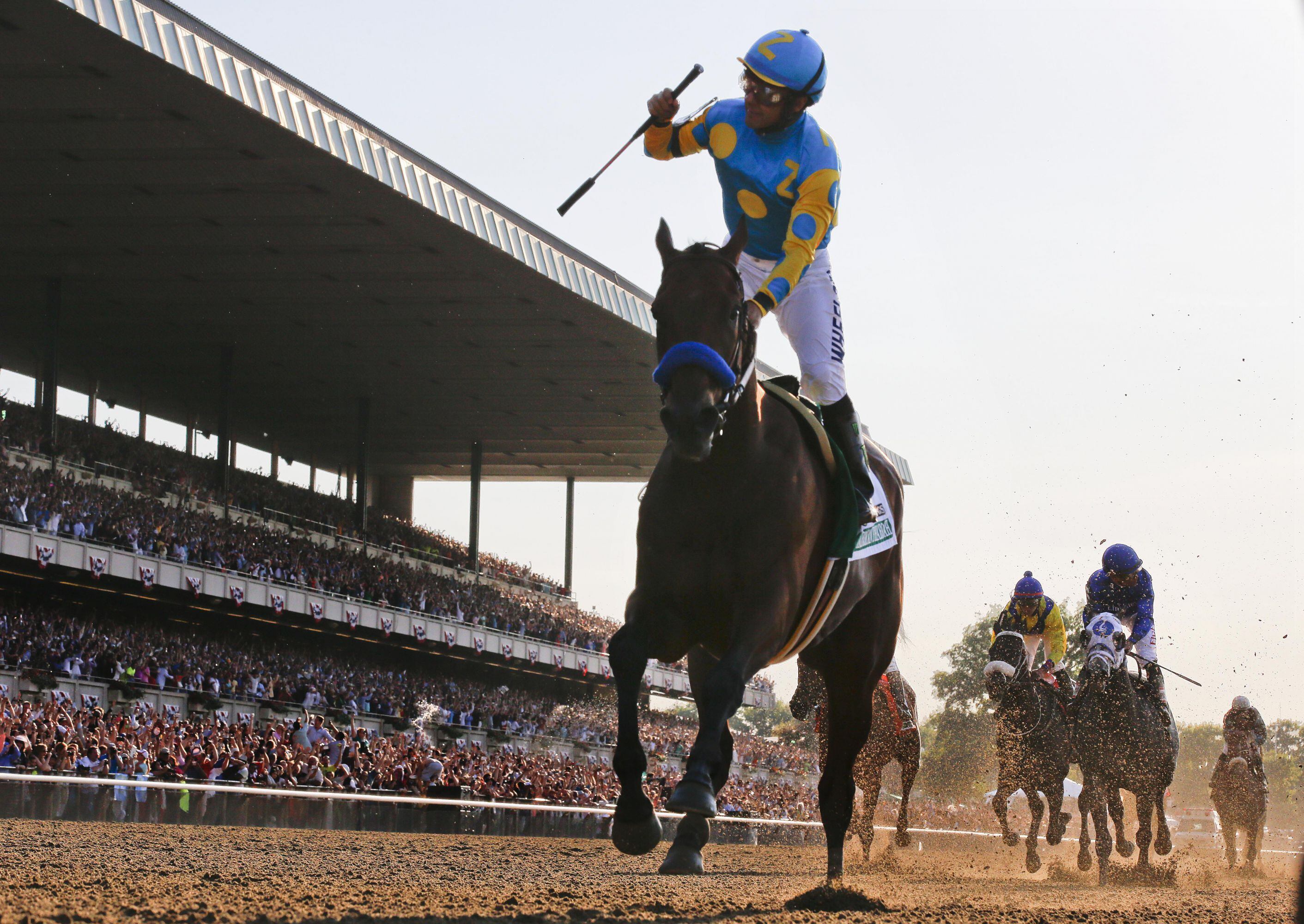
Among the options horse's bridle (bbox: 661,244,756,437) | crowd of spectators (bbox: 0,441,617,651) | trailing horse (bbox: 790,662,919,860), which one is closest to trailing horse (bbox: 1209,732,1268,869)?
trailing horse (bbox: 790,662,919,860)

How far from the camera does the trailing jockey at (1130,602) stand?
1238 centimetres

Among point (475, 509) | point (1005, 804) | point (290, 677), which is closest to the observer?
point (1005, 804)

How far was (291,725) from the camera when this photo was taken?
23781 mm

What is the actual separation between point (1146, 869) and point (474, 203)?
20.4 m

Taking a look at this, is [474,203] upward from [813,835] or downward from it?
upward

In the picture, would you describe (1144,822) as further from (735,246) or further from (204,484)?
(204,484)

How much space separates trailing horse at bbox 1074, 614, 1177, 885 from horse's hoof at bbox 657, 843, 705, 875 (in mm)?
7552

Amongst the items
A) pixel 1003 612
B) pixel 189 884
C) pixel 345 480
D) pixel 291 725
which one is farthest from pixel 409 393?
pixel 189 884

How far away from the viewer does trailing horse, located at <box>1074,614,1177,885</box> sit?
39.5ft

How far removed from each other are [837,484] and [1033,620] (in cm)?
791

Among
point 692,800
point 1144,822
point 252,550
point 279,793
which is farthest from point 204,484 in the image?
point 692,800

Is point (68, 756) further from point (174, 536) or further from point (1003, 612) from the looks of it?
point (174, 536)

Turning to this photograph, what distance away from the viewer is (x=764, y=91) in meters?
6.08

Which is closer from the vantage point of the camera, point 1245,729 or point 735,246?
point 735,246
